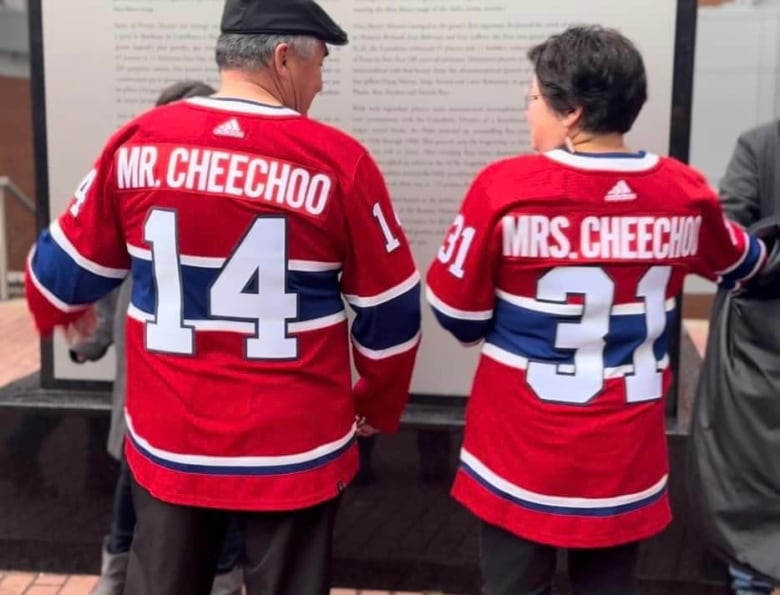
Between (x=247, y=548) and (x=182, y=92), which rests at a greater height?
(x=182, y=92)

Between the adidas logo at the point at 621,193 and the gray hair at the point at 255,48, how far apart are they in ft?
2.32

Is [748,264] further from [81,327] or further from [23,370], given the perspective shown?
[23,370]

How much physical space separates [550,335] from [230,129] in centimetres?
81

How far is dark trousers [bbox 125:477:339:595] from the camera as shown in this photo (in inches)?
87.0

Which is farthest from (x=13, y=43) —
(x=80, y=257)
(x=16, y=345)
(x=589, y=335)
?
(x=589, y=335)

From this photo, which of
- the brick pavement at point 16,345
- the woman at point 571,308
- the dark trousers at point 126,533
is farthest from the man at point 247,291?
the brick pavement at point 16,345

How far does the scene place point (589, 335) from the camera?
Result: 7.40ft

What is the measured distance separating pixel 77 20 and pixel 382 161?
1263mm

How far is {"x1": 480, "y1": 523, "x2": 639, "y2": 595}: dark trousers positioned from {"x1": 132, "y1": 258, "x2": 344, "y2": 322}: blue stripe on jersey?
2.23ft

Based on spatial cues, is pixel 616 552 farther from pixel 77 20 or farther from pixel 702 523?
pixel 77 20

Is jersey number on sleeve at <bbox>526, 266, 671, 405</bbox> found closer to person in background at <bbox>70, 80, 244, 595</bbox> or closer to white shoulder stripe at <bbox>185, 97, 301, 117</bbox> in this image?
white shoulder stripe at <bbox>185, 97, 301, 117</bbox>

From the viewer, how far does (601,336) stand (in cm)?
226


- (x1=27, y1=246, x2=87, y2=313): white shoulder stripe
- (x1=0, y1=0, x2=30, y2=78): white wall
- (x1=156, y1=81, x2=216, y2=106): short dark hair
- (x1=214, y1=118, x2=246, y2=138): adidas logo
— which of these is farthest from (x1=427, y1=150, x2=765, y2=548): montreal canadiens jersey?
(x1=0, y1=0, x2=30, y2=78): white wall

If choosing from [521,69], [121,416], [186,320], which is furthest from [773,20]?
Result: [186,320]
